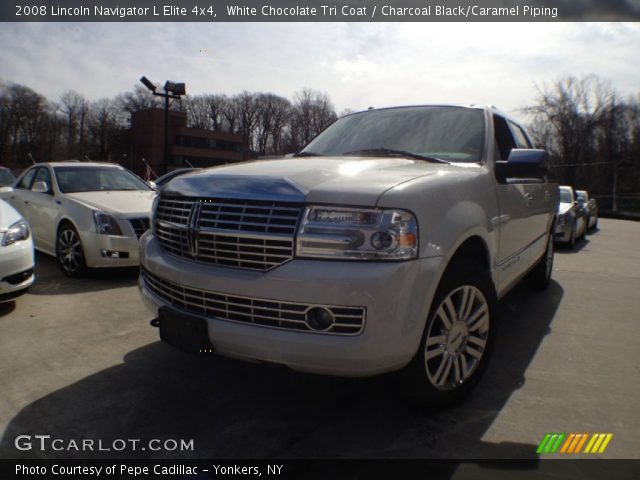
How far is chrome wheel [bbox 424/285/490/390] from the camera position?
2387mm

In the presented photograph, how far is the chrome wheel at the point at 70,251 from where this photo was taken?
5730mm

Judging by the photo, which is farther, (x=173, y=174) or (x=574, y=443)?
(x=173, y=174)

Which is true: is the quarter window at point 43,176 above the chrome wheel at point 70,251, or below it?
above

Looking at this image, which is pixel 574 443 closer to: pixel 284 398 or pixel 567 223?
pixel 284 398

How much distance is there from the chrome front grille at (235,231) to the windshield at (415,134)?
4.33 ft

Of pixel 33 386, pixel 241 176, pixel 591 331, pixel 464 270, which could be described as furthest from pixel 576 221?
pixel 33 386

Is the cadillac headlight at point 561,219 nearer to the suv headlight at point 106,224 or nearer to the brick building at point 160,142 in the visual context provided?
the suv headlight at point 106,224

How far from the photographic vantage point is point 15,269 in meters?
4.23

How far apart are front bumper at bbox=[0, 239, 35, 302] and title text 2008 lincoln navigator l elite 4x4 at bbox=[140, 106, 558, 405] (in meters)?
1.91

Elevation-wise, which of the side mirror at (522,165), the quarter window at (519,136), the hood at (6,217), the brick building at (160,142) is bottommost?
the hood at (6,217)

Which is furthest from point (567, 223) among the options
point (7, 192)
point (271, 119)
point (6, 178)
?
point (271, 119)

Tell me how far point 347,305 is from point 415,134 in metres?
1.86

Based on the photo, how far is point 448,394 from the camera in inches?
98.2

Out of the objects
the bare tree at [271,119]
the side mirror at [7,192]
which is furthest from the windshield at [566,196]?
the bare tree at [271,119]
